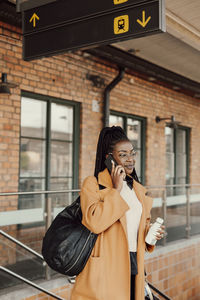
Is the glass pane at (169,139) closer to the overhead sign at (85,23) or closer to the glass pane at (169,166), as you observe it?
the glass pane at (169,166)

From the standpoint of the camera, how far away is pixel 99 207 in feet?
6.75

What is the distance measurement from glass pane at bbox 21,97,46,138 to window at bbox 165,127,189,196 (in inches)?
149

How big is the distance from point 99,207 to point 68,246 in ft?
0.91

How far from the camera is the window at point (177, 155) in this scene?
8.99 metres

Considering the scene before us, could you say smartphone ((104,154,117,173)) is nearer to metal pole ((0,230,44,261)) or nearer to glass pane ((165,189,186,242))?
metal pole ((0,230,44,261))

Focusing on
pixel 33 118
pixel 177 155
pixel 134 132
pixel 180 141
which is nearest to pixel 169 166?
pixel 177 155

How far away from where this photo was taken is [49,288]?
3.73 m

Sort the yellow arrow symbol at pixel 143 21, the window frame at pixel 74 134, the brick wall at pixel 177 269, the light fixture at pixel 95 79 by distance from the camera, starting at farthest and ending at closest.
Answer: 1. the light fixture at pixel 95 79
2. the window frame at pixel 74 134
3. the brick wall at pixel 177 269
4. the yellow arrow symbol at pixel 143 21

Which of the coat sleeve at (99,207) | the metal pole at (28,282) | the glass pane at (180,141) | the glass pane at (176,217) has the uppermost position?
the glass pane at (180,141)

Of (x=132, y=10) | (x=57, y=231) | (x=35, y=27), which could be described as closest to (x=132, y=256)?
(x=57, y=231)

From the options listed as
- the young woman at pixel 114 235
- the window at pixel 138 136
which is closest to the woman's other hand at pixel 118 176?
the young woman at pixel 114 235

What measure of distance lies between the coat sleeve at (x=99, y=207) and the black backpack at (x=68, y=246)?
→ 0.31 feet

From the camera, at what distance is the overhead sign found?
283cm

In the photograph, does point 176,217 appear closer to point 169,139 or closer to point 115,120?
point 115,120
